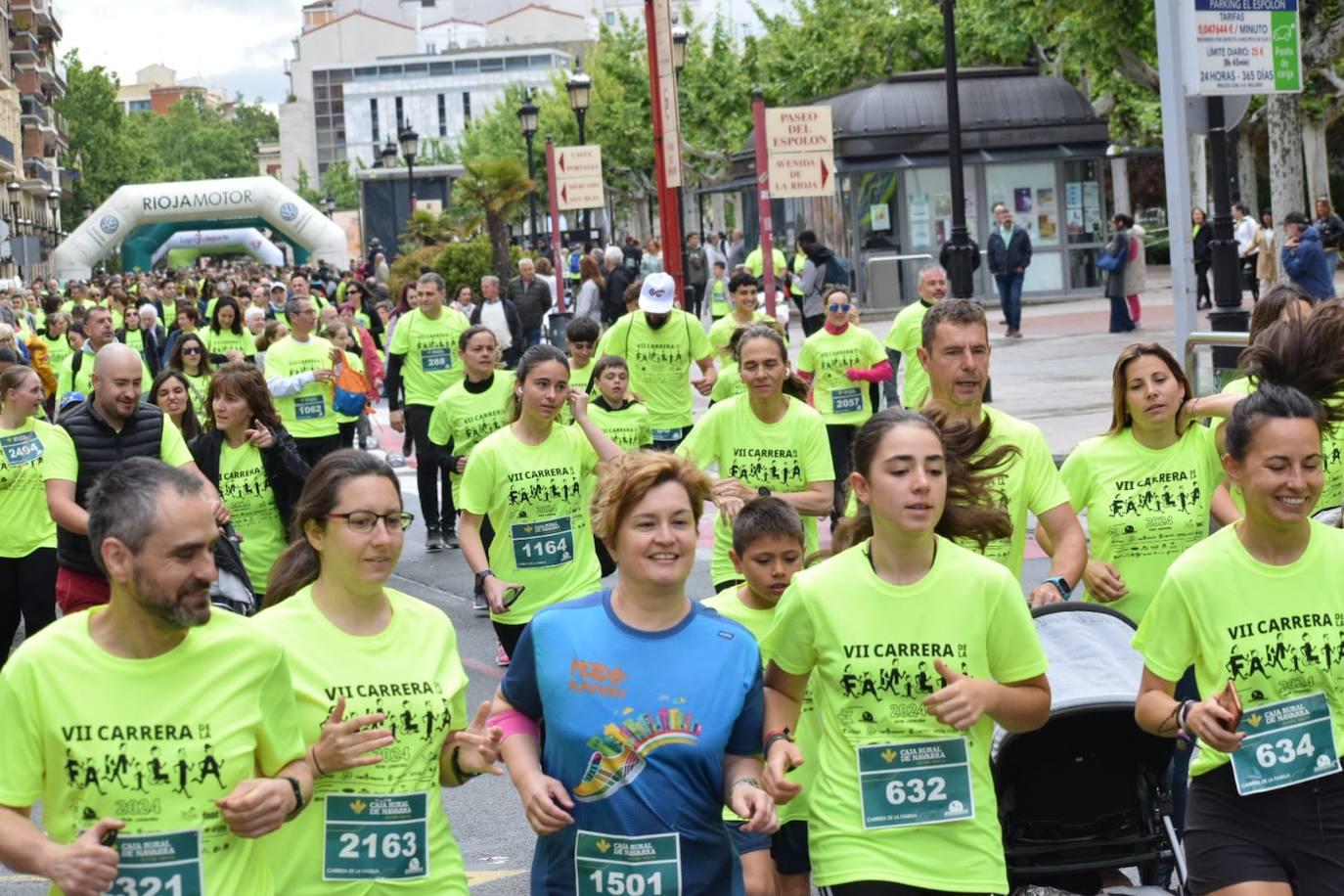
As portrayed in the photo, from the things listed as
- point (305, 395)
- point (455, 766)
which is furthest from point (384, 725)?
point (305, 395)

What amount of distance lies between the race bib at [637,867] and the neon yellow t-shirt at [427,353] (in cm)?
1137

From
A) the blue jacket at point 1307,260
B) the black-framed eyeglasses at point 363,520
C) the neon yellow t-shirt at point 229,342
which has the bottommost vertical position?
the black-framed eyeglasses at point 363,520

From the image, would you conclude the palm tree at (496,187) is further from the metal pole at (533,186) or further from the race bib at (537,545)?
the race bib at (537,545)

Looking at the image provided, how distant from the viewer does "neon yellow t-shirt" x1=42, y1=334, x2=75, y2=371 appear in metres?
21.0

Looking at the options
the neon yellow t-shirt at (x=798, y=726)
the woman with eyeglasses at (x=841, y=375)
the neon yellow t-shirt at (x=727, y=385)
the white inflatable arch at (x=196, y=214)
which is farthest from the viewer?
the white inflatable arch at (x=196, y=214)

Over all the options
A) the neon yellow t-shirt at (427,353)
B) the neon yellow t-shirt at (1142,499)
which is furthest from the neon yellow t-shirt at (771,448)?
the neon yellow t-shirt at (427,353)

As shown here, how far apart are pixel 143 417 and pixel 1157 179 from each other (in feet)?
194

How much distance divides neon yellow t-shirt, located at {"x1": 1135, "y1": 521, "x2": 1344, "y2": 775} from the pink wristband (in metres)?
1.42

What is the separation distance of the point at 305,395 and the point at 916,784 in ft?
33.8

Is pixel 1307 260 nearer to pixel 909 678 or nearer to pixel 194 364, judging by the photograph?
pixel 194 364

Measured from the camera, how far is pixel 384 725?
441 centimetres

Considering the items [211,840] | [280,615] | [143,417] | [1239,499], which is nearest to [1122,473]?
[1239,499]

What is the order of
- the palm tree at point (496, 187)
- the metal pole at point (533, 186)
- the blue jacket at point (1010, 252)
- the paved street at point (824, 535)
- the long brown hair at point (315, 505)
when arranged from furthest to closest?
the palm tree at point (496, 187), the metal pole at point (533, 186), the blue jacket at point (1010, 252), the paved street at point (824, 535), the long brown hair at point (315, 505)

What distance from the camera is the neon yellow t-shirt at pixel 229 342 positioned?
18.7 m
